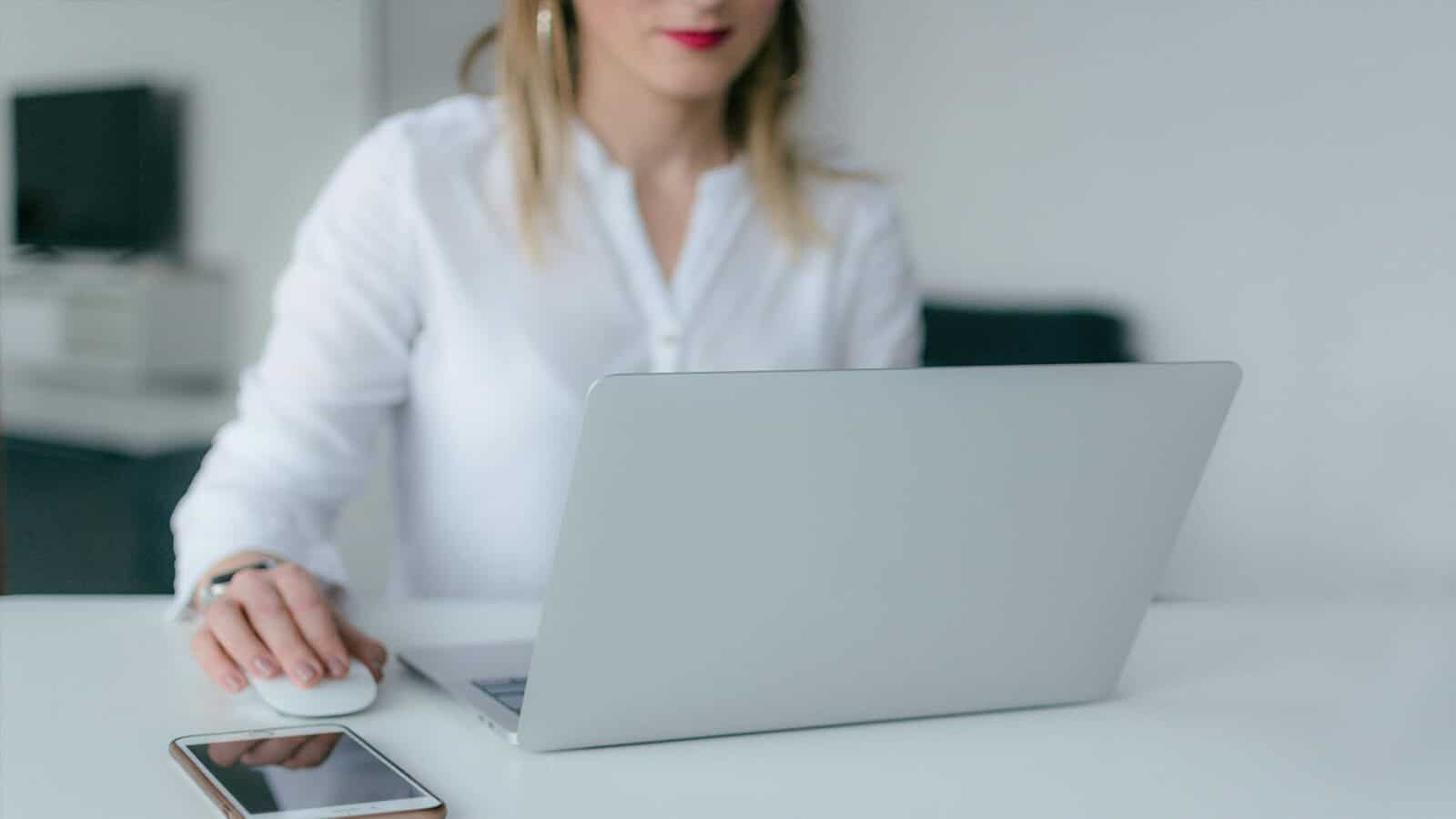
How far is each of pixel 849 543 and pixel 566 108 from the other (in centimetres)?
92

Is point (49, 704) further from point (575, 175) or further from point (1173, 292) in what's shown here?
point (1173, 292)

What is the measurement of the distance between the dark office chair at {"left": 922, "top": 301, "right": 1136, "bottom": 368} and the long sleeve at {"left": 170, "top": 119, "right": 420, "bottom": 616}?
1421mm

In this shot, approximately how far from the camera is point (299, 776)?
2.46ft

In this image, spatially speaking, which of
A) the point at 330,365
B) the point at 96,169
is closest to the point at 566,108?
the point at 330,365

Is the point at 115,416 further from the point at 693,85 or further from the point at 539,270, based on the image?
the point at 693,85

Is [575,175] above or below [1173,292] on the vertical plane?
above

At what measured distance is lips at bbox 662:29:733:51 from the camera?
4.76 ft

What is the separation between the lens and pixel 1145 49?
2.59 metres

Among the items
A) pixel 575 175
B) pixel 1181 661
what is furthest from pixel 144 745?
pixel 575 175

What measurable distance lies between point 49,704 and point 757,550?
429 millimetres

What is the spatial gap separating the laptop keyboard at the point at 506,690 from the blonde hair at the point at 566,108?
0.68 meters

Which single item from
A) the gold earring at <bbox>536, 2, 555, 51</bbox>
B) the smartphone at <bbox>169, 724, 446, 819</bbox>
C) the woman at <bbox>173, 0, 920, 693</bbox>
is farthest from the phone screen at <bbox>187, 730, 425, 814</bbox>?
the gold earring at <bbox>536, 2, 555, 51</bbox>

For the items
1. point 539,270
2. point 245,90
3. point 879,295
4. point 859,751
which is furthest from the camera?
point 245,90

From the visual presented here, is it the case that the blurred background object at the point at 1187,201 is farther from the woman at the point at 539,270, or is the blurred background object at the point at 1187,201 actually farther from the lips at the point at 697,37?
the lips at the point at 697,37
